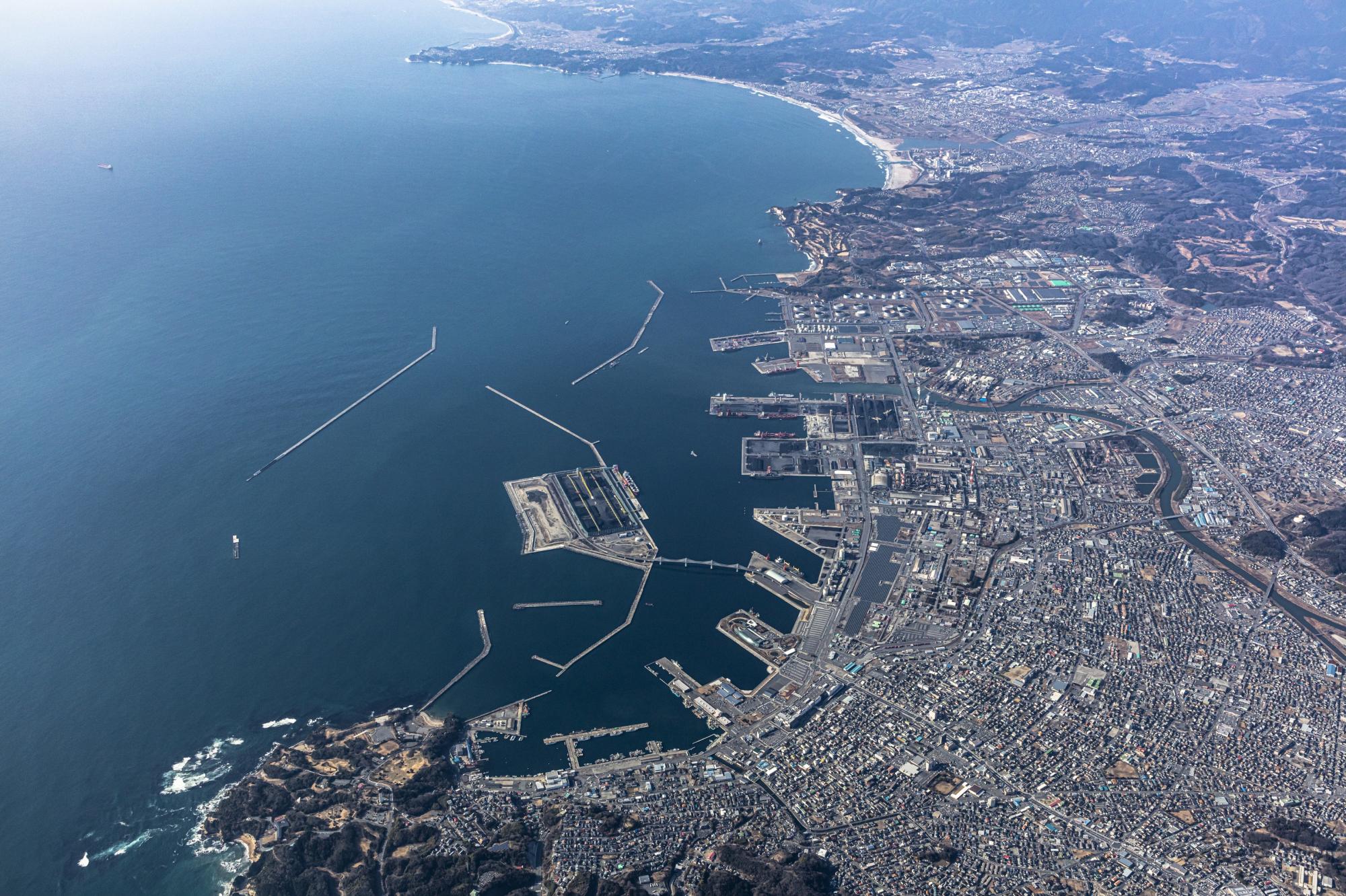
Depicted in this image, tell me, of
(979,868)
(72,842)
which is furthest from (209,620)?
(979,868)

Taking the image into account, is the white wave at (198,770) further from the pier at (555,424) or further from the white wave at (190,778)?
the pier at (555,424)

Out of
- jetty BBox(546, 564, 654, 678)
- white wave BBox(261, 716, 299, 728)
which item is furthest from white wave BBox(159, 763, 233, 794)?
jetty BBox(546, 564, 654, 678)

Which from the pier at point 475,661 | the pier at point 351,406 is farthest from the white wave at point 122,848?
the pier at point 351,406

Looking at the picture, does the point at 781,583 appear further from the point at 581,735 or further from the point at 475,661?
the point at 475,661

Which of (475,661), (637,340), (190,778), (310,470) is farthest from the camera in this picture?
(637,340)

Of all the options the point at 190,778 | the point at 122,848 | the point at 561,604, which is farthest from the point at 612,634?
the point at 122,848

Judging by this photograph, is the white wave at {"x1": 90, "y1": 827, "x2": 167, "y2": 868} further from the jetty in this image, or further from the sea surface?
the jetty
